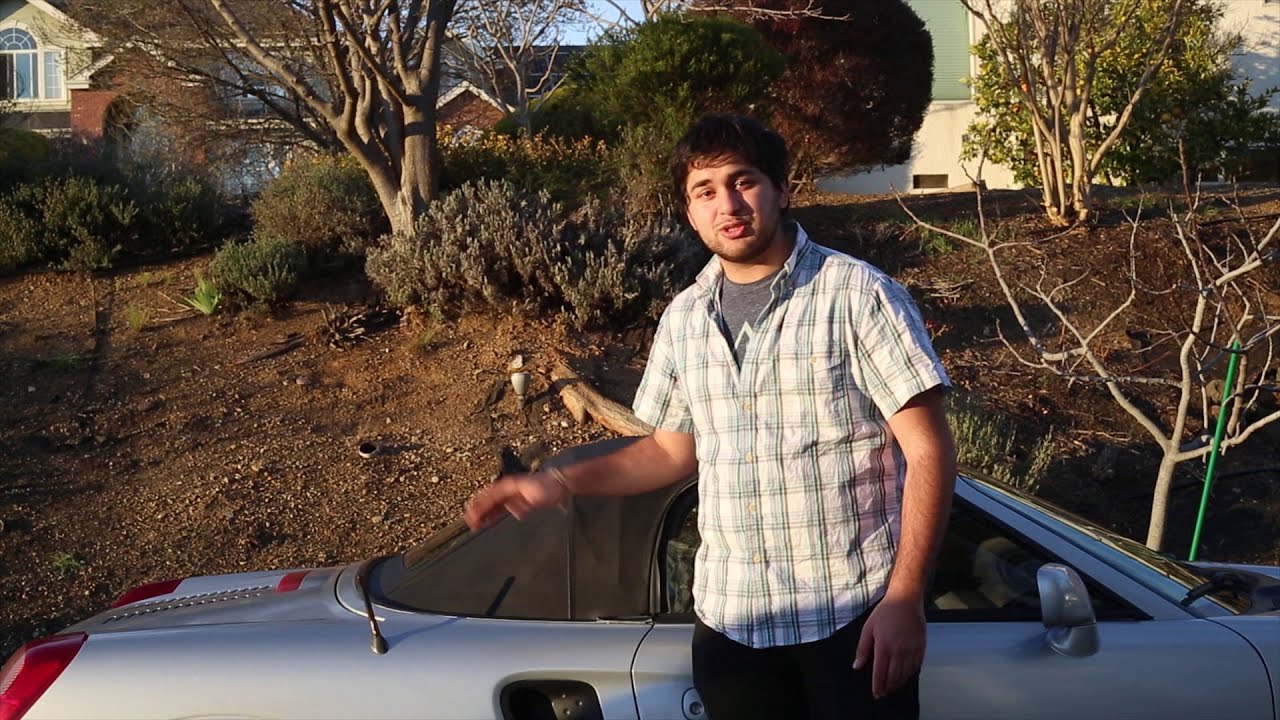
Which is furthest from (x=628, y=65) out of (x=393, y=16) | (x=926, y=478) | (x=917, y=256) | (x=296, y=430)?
(x=926, y=478)

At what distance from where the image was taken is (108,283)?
31.4 feet

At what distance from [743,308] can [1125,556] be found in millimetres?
1554

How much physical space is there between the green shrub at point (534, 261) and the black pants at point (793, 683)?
5862 mm

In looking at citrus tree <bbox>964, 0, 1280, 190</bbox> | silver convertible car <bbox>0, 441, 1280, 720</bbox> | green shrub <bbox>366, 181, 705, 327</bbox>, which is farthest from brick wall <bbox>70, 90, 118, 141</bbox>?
silver convertible car <bbox>0, 441, 1280, 720</bbox>

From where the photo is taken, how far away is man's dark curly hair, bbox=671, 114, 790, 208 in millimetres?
2414

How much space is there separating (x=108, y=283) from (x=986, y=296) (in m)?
6.68

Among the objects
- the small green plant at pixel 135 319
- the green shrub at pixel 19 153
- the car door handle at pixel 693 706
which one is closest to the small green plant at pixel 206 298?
the small green plant at pixel 135 319

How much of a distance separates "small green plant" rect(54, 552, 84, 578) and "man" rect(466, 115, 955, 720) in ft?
14.3

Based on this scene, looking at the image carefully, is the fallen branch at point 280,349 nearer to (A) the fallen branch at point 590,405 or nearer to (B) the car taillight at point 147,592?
(A) the fallen branch at point 590,405

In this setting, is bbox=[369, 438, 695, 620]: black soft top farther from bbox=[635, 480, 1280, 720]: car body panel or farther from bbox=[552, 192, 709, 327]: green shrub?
bbox=[552, 192, 709, 327]: green shrub

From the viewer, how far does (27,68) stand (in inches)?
1075

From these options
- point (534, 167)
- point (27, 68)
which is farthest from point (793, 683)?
point (27, 68)

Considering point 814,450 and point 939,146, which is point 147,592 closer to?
point 814,450

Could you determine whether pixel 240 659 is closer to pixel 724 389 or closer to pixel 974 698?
pixel 724 389
